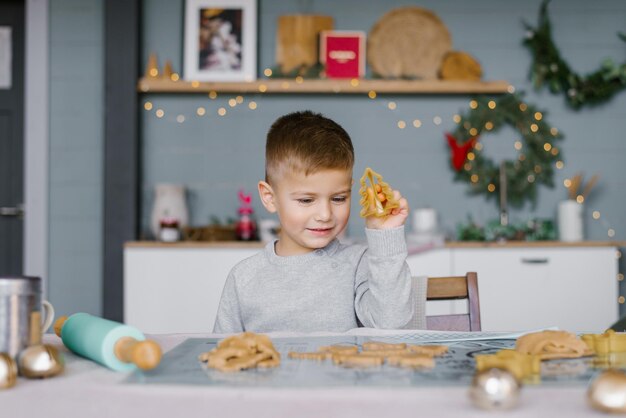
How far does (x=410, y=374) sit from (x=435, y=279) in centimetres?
81

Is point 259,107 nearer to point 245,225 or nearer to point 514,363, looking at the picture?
point 245,225

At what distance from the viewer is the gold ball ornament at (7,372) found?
0.78 metres

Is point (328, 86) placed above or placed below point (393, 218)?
above

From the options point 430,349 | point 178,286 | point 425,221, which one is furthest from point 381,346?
point 425,221

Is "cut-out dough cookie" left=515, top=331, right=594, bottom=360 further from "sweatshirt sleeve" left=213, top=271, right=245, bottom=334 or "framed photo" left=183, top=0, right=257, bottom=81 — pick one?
"framed photo" left=183, top=0, right=257, bottom=81

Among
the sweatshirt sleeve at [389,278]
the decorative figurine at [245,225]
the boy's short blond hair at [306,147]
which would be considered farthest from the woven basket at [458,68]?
the sweatshirt sleeve at [389,278]

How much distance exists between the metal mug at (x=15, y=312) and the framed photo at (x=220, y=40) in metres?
3.12

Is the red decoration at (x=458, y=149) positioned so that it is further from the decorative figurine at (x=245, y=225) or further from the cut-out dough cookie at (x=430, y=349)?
the cut-out dough cookie at (x=430, y=349)

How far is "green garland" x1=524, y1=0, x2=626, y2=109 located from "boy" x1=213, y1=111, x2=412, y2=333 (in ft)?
8.66

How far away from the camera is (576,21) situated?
3986 millimetres

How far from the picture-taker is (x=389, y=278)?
1.32 m

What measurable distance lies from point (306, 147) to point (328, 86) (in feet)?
7.63

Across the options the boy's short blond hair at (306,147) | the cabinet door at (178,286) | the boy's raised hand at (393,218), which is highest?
the boy's short blond hair at (306,147)

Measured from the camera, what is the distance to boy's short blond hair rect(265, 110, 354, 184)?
149cm
